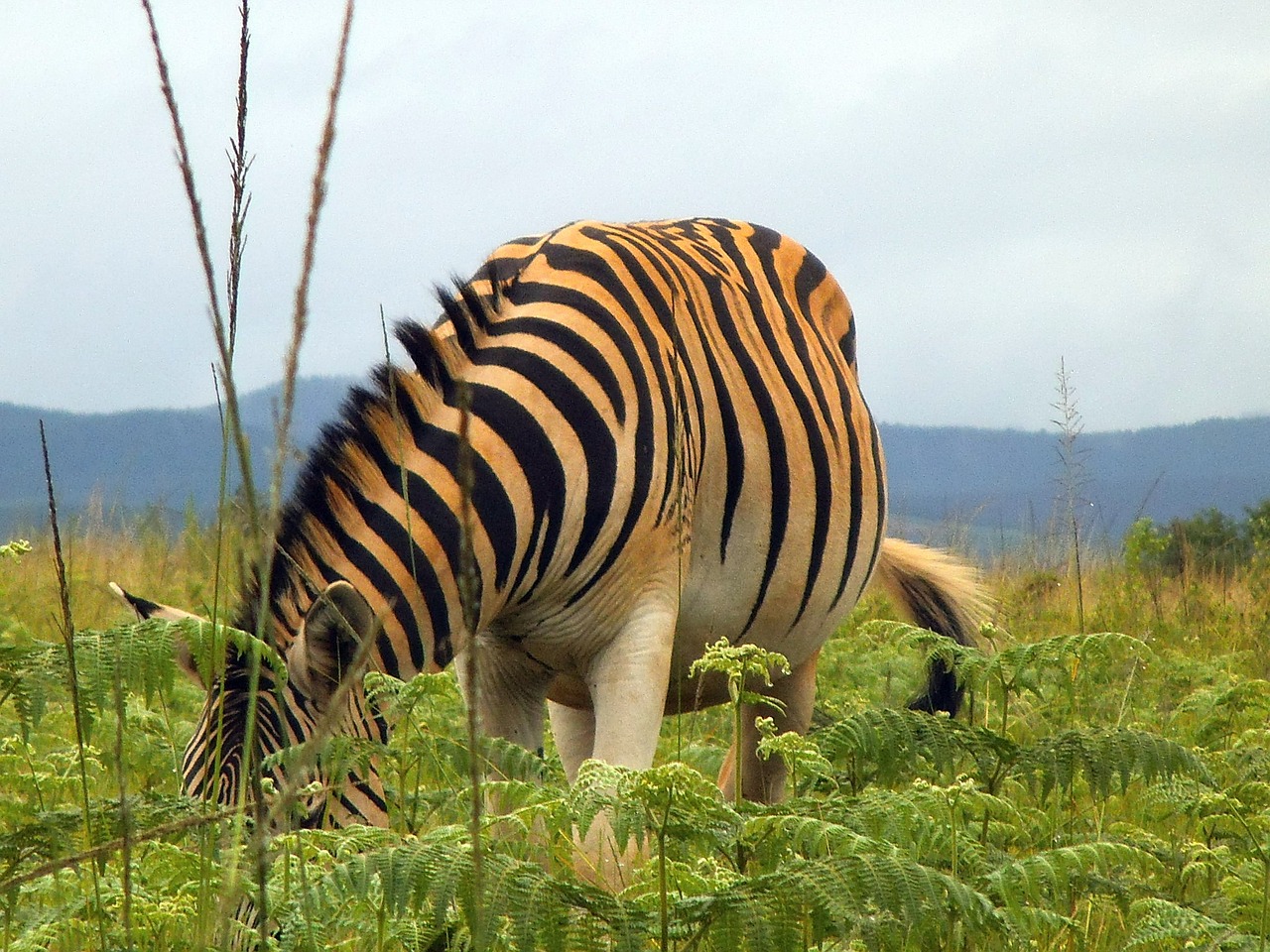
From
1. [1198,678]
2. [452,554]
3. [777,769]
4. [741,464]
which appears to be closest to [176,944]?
[452,554]

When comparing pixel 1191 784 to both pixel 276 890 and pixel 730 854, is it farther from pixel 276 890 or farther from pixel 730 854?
pixel 276 890

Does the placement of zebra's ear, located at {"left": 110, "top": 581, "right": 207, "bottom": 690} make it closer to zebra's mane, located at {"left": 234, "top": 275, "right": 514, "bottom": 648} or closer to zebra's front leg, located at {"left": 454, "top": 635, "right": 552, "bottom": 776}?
zebra's mane, located at {"left": 234, "top": 275, "right": 514, "bottom": 648}

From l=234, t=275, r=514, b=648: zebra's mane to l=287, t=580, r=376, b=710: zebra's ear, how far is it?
106mm

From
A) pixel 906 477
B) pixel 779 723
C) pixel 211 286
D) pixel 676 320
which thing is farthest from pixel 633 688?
pixel 906 477

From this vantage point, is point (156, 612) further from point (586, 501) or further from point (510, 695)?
point (510, 695)

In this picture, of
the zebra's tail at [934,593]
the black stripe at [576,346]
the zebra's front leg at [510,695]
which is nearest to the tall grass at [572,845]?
the zebra's front leg at [510,695]

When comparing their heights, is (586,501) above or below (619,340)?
below

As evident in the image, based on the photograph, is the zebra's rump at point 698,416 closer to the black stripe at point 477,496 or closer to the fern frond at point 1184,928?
the black stripe at point 477,496

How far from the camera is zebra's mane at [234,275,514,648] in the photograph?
9.70 ft

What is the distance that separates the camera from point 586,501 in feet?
11.4

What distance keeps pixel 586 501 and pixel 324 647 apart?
0.96 m

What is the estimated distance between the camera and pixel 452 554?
125 inches

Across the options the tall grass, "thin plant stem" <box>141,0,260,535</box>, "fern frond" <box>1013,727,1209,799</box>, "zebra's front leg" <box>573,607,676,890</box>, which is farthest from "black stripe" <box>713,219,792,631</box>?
"thin plant stem" <box>141,0,260,535</box>

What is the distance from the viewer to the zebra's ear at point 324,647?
8.66 feet
